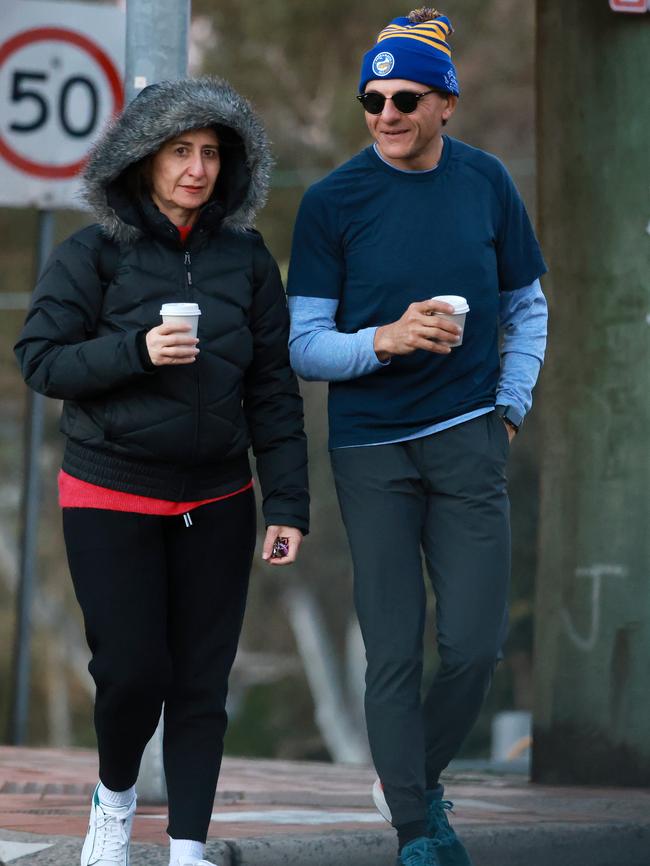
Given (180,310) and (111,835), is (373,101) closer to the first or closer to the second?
(180,310)

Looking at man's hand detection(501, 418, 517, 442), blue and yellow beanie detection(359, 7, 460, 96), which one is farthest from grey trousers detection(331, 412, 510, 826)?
blue and yellow beanie detection(359, 7, 460, 96)

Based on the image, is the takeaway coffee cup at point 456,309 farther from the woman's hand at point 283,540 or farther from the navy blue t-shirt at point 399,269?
the woman's hand at point 283,540

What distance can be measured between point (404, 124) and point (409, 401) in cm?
65

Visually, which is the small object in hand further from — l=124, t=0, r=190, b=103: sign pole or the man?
l=124, t=0, r=190, b=103: sign pole

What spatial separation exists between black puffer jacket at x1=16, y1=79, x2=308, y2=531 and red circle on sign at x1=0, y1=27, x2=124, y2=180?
3.19 meters

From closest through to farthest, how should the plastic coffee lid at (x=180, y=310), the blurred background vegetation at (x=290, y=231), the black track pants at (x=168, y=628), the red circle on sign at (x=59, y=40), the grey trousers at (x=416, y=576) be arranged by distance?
the plastic coffee lid at (x=180, y=310) < the black track pants at (x=168, y=628) < the grey trousers at (x=416, y=576) < the red circle on sign at (x=59, y=40) < the blurred background vegetation at (x=290, y=231)

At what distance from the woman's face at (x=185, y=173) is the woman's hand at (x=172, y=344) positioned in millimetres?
419

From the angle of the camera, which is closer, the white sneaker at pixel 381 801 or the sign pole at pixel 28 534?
the white sneaker at pixel 381 801

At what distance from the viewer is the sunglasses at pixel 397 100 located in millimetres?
4480

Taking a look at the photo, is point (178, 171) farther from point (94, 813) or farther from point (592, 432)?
point (592, 432)

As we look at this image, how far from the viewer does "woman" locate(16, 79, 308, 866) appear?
4.28 m

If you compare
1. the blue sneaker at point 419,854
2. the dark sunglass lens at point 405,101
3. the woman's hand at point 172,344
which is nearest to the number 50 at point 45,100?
the dark sunglass lens at point 405,101

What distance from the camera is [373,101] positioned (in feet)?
14.9

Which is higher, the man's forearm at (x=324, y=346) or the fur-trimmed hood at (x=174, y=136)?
the fur-trimmed hood at (x=174, y=136)
